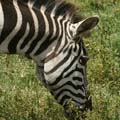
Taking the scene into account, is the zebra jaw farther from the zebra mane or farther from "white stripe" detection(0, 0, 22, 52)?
"white stripe" detection(0, 0, 22, 52)

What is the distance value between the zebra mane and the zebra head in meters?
0.15

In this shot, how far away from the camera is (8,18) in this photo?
5.70 metres

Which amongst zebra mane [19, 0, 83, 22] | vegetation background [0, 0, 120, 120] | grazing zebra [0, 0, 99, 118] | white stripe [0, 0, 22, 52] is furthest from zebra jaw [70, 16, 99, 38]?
white stripe [0, 0, 22, 52]

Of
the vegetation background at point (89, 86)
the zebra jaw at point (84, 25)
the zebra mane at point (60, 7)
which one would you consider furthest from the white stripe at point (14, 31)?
the vegetation background at point (89, 86)

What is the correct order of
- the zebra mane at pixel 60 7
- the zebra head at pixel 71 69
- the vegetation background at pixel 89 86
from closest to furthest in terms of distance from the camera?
the zebra head at pixel 71 69 → the zebra mane at pixel 60 7 → the vegetation background at pixel 89 86

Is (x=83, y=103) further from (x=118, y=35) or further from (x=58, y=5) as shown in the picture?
(x=118, y=35)

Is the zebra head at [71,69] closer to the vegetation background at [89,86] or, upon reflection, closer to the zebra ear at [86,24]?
the zebra ear at [86,24]

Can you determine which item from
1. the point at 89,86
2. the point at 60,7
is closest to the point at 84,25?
the point at 60,7

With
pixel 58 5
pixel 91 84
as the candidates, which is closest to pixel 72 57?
pixel 58 5

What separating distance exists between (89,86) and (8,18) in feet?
5.16

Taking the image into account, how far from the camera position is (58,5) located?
5898mm

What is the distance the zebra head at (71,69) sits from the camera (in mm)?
5746

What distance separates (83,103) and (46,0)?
3.69 ft

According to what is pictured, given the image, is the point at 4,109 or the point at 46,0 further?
the point at 4,109
